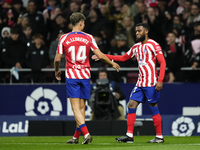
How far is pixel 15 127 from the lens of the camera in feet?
35.4

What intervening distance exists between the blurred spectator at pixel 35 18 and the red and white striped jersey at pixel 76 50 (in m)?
6.13

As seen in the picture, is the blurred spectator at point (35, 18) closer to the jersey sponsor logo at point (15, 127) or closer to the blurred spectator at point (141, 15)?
→ the blurred spectator at point (141, 15)

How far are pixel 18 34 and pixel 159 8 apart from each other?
168 inches

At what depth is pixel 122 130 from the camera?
34.3 ft

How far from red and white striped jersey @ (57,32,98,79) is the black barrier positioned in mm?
3365

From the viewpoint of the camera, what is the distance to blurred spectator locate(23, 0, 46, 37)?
13317 mm

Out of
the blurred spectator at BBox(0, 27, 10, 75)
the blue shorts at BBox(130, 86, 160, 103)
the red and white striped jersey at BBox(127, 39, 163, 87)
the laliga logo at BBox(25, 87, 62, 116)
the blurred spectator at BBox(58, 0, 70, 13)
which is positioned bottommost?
the laliga logo at BBox(25, 87, 62, 116)

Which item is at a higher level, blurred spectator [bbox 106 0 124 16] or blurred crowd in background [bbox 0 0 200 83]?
blurred spectator [bbox 106 0 124 16]

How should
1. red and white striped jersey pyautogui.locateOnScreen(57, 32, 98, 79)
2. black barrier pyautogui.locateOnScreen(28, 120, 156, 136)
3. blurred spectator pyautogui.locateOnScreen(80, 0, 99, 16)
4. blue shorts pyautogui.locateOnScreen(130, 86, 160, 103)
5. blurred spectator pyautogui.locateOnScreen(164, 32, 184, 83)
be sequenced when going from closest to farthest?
red and white striped jersey pyautogui.locateOnScreen(57, 32, 98, 79) → blue shorts pyautogui.locateOnScreen(130, 86, 160, 103) → black barrier pyautogui.locateOnScreen(28, 120, 156, 136) → blurred spectator pyautogui.locateOnScreen(164, 32, 184, 83) → blurred spectator pyautogui.locateOnScreen(80, 0, 99, 16)

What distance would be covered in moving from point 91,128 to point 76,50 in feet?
11.8

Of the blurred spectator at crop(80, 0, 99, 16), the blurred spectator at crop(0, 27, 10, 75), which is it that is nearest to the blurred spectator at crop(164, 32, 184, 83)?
the blurred spectator at crop(80, 0, 99, 16)

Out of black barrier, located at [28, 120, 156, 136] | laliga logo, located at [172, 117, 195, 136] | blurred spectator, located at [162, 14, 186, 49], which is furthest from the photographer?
blurred spectator, located at [162, 14, 186, 49]

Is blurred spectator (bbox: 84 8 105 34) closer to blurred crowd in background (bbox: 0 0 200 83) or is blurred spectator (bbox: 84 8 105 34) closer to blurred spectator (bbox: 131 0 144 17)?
blurred crowd in background (bbox: 0 0 200 83)

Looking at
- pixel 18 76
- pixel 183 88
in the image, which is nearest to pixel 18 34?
pixel 18 76
